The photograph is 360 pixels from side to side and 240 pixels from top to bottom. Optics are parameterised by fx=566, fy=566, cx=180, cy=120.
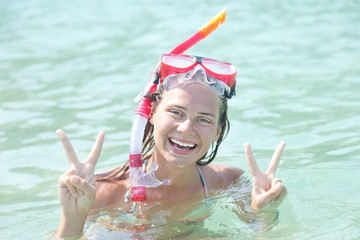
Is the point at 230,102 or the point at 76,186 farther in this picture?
the point at 230,102

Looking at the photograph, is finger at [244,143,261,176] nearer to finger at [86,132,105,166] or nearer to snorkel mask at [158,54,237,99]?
snorkel mask at [158,54,237,99]

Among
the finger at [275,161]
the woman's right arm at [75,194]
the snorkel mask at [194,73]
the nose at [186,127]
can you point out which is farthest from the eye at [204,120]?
the woman's right arm at [75,194]

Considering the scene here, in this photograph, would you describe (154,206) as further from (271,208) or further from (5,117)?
(5,117)

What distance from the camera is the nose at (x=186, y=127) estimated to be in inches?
141

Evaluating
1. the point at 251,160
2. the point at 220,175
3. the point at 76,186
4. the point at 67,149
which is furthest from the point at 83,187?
the point at 220,175

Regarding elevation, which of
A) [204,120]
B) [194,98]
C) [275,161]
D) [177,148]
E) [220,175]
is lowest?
[220,175]

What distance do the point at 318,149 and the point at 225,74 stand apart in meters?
1.84

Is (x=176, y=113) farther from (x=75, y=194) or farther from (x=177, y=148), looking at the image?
(x=75, y=194)

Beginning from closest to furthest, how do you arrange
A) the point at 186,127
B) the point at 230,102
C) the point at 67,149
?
the point at 67,149 < the point at 186,127 < the point at 230,102

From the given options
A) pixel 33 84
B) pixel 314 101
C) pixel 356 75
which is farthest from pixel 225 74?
Result: pixel 33 84

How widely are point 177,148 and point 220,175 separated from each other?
2.52 feet

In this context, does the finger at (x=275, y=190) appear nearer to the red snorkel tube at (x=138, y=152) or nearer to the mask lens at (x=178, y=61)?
the red snorkel tube at (x=138, y=152)

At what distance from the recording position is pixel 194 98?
12.1 feet

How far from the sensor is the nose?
3574mm
